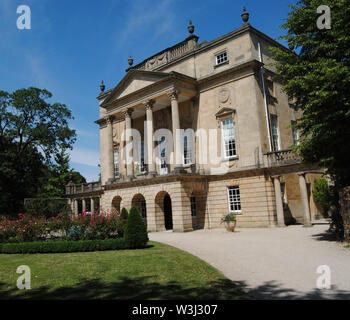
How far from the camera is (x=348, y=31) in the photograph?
43.1 feet

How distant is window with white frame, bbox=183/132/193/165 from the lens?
94.4 ft

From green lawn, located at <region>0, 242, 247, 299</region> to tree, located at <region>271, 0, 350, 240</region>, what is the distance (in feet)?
25.9

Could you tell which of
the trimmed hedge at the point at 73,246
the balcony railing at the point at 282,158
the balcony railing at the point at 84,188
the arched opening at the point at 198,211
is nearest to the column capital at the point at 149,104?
the arched opening at the point at 198,211

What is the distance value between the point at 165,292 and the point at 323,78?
10.6 metres

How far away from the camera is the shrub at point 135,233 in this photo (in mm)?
15438

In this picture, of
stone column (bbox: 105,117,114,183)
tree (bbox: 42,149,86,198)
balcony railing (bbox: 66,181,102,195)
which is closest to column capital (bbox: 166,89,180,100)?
stone column (bbox: 105,117,114,183)

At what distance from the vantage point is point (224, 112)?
26453mm

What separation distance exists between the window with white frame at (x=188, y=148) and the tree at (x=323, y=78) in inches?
535

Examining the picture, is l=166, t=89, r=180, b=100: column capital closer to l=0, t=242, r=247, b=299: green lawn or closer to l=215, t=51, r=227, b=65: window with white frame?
l=215, t=51, r=227, b=65: window with white frame

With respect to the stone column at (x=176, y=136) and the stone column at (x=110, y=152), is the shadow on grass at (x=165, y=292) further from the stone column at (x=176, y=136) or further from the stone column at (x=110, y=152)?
the stone column at (x=110, y=152)

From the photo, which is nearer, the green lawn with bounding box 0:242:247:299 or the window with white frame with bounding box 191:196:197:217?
the green lawn with bounding box 0:242:247:299

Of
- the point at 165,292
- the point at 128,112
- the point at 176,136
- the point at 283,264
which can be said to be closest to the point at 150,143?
the point at 176,136

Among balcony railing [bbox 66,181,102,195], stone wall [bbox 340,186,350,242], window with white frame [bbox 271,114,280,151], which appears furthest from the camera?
balcony railing [bbox 66,181,102,195]

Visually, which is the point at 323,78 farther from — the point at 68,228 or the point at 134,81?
the point at 134,81
